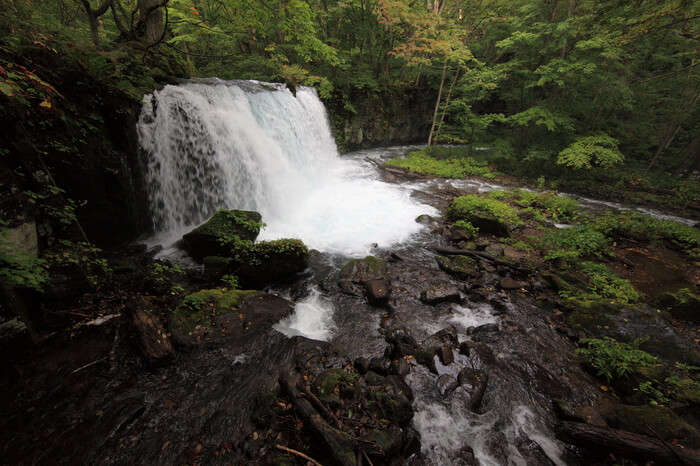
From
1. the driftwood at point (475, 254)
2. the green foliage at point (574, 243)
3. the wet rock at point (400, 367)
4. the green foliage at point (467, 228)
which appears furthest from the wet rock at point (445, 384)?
the green foliage at point (467, 228)

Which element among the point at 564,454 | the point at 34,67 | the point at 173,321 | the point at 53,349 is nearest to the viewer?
the point at 564,454

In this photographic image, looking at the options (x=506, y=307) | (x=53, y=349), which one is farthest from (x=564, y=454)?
(x=53, y=349)

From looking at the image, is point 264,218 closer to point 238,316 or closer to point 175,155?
point 175,155

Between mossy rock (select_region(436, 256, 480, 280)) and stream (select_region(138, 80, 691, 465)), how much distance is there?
21cm

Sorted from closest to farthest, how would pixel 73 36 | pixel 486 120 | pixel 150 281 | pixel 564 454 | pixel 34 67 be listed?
1. pixel 564 454
2. pixel 34 67
3. pixel 150 281
4. pixel 73 36
5. pixel 486 120

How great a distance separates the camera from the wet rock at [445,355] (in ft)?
12.3

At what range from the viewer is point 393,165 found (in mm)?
14320

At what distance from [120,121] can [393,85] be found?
1620 cm

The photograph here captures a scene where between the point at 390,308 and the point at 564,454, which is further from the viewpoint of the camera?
the point at 390,308

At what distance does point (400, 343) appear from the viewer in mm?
4027

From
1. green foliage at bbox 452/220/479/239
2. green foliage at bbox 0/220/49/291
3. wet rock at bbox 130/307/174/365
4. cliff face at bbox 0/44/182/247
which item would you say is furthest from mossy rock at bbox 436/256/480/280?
cliff face at bbox 0/44/182/247

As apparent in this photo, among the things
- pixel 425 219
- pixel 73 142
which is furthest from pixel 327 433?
pixel 425 219

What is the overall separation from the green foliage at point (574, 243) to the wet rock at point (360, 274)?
4.20 metres

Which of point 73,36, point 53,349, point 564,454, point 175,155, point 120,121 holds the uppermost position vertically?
point 73,36
